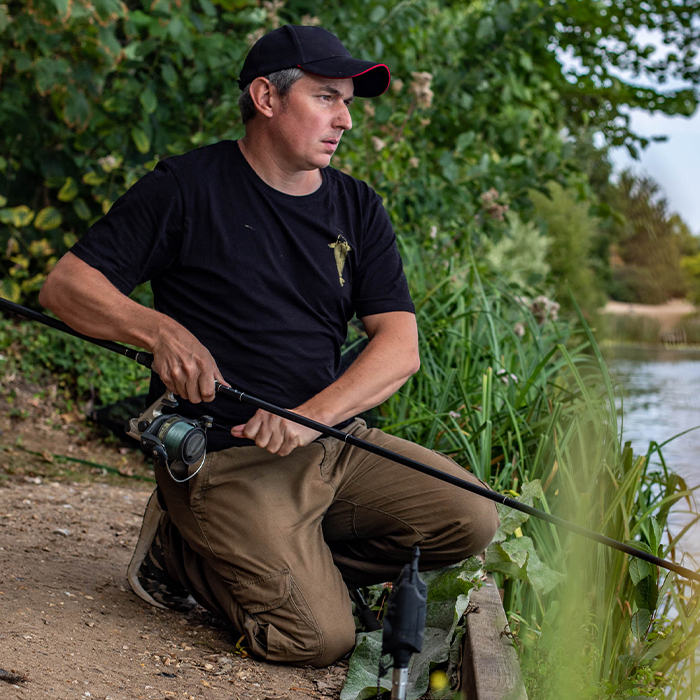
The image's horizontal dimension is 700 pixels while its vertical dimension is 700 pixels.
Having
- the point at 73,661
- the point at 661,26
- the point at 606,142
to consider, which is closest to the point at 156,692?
the point at 73,661

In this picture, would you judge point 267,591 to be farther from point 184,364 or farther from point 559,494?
point 559,494

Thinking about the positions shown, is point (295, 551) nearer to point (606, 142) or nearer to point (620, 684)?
point (620, 684)

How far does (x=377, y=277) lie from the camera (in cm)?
261

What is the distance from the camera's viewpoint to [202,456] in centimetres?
222

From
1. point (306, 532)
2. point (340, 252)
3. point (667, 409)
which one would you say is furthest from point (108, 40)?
point (667, 409)

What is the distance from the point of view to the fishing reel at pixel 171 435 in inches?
84.1

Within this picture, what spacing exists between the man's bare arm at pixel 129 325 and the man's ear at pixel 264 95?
26.4 inches

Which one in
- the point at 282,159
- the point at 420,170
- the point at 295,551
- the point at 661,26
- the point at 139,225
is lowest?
the point at 295,551

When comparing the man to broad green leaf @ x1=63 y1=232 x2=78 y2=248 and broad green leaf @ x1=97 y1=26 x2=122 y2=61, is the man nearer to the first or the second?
broad green leaf @ x1=97 y1=26 x2=122 y2=61

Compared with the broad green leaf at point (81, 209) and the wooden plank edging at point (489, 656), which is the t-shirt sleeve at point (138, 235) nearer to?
the wooden plank edging at point (489, 656)

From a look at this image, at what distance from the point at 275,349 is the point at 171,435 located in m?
0.41

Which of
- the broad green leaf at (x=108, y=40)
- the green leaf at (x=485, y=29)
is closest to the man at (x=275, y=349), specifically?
the broad green leaf at (x=108, y=40)

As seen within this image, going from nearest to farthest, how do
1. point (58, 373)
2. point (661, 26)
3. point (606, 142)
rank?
point (58, 373) < point (606, 142) < point (661, 26)

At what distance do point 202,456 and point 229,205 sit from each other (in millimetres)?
718
